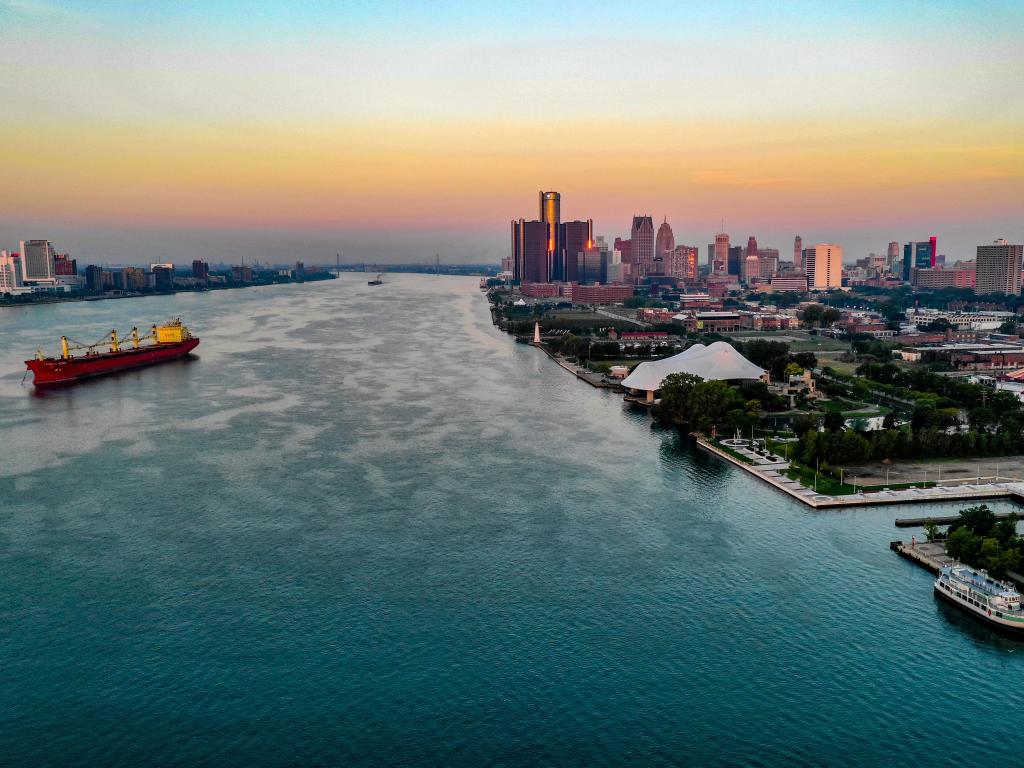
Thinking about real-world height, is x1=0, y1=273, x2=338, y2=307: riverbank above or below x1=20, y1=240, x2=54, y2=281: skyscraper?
below

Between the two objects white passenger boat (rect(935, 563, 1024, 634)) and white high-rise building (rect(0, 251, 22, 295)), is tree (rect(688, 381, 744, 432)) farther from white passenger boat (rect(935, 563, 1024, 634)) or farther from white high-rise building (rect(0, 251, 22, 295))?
white high-rise building (rect(0, 251, 22, 295))

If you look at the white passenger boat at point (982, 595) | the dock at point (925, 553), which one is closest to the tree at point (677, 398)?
the dock at point (925, 553)

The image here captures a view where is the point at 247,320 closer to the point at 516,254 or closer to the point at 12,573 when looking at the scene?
the point at 12,573

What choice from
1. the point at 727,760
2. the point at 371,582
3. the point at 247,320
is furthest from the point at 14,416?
the point at 247,320

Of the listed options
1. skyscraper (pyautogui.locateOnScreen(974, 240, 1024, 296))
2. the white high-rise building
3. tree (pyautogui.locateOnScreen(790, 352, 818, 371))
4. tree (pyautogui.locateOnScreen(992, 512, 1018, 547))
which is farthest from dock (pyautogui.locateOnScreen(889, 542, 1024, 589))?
the white high-rise building

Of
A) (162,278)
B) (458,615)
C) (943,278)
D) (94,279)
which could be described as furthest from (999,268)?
(94,279)

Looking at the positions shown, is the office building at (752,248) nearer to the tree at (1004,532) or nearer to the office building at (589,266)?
the office building at (589,266)

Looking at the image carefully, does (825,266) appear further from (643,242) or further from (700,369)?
(700,369)
